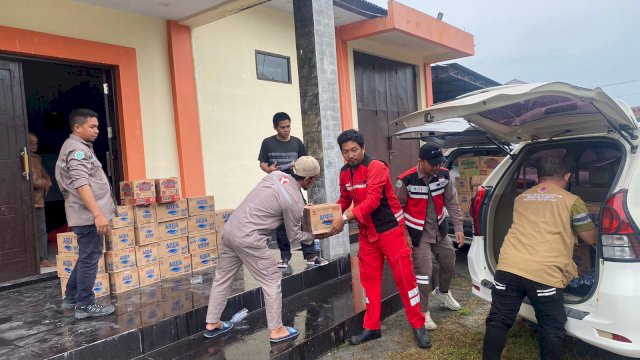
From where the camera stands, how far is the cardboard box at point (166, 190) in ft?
16.2

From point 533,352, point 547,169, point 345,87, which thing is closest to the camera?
point 547,169

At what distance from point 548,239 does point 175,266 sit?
3.78 metres

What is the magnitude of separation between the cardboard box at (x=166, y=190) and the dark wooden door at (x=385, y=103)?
5860 mm

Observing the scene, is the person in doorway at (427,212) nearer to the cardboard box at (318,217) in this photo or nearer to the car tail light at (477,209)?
the car tail light at (477,209)

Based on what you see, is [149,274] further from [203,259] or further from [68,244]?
Result: [68,244]

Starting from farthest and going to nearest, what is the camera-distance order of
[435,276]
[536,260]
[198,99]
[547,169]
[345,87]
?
[345,87]
[198,99]
[435,276]
[547,169]
[536,260]

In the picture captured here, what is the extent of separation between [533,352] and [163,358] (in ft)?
9.12

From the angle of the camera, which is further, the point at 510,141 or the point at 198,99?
the point at 198,99

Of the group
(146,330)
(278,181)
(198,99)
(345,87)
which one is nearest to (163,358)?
(146,330)

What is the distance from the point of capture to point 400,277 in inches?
144

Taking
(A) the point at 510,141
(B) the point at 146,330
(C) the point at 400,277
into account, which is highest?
(A) the point at 510,141

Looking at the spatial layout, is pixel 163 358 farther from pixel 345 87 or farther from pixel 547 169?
pixel 345 87

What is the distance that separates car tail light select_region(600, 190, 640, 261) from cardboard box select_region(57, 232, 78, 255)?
14.1 feet

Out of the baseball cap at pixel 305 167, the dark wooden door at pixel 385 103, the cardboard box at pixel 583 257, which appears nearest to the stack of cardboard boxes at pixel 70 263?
the baseball cap at pixel 305 167
